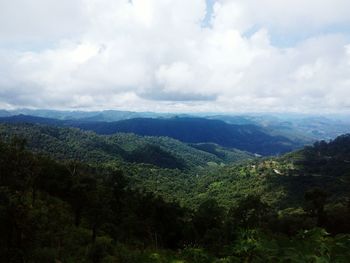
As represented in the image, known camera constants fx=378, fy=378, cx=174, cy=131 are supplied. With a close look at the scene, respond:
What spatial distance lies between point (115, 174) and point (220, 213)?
20.6 metres

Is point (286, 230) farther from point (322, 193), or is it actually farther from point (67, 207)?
point (67, 207)

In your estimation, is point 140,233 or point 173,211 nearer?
point 140,233

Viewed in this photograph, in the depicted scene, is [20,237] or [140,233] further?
[140,233]

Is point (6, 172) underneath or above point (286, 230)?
above

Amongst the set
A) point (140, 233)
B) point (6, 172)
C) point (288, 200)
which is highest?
point (6, 172)

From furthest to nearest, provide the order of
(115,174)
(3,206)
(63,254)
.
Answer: (115,174) < (63,254) < (3,206)

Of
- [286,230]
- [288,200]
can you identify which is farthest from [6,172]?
[288,200]

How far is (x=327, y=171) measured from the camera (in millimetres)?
197750

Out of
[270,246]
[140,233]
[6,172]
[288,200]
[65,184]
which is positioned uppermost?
[270,246]

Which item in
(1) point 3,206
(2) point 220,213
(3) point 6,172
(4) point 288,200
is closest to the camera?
(1) point 3,206

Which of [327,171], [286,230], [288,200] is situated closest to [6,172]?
[286,230]

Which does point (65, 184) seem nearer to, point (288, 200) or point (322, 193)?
point (322, 193)

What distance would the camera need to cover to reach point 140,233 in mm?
57031

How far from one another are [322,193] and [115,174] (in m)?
36.0
